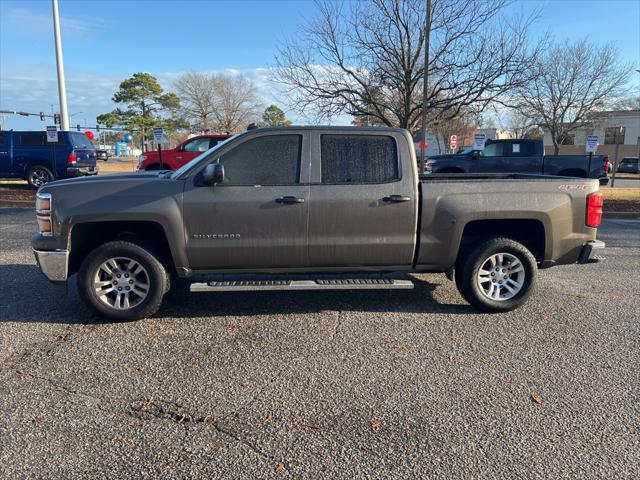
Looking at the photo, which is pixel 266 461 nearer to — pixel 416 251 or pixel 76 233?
pixel 416 251

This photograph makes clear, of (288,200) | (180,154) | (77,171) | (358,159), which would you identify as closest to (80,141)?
(77,171)

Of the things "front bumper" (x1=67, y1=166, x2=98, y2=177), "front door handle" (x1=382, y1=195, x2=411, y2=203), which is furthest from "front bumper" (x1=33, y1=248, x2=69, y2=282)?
"front bumper" (x1=67, y1=166, x2=98, y2=177)

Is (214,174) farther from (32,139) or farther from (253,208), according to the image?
(32,139)

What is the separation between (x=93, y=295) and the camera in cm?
456

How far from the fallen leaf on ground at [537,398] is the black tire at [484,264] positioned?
164 centimetres

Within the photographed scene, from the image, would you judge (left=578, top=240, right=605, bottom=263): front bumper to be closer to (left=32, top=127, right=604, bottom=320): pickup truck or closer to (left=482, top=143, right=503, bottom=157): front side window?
(left=32, top=127, right=604, bottom=320): pickup truck

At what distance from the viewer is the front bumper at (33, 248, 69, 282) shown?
450 cm

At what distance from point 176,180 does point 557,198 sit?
3810 millimetres

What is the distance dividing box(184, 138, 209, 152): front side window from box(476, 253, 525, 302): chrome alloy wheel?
41.3 feet

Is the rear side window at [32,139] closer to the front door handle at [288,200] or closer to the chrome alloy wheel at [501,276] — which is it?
the front door handle at [288,200]

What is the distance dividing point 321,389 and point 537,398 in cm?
149

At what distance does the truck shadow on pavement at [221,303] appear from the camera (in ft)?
16.0

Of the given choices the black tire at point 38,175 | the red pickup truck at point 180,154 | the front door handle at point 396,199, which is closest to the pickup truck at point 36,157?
the black tire at point 38,175

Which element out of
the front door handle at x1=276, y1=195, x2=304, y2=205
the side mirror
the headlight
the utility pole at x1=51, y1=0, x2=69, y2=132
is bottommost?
the headlight
